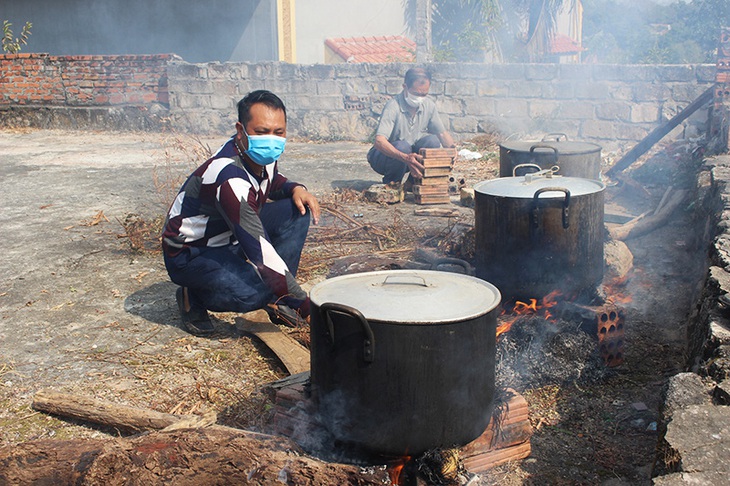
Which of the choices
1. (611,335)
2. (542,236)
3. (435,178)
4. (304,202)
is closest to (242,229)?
(304,202)

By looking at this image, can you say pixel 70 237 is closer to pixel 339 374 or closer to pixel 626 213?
pixel 339 374

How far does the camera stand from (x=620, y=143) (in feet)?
38.3

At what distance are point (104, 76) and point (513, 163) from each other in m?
12.7

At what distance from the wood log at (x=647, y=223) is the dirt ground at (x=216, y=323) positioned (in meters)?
0.09

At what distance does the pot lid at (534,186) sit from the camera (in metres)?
→ 3.98

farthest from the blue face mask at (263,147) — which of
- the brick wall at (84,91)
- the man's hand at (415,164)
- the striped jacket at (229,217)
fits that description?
the brick wall at (84,91)

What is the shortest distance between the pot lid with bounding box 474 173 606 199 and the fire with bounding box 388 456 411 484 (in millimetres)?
1909

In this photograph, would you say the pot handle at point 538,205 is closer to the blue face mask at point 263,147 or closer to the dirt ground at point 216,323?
the dirt ground at point 216,323

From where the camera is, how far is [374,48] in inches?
817

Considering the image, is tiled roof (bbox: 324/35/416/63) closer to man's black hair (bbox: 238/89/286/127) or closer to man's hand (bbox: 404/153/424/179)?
man's hand (bbox: 404/153/424/179)

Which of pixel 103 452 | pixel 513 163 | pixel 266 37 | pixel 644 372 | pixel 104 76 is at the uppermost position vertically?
pixel 266 37

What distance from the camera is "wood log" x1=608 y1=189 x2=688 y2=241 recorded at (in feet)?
20.6

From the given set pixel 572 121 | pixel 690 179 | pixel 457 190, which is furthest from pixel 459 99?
pixel 690 179

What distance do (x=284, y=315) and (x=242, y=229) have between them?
1.00m
